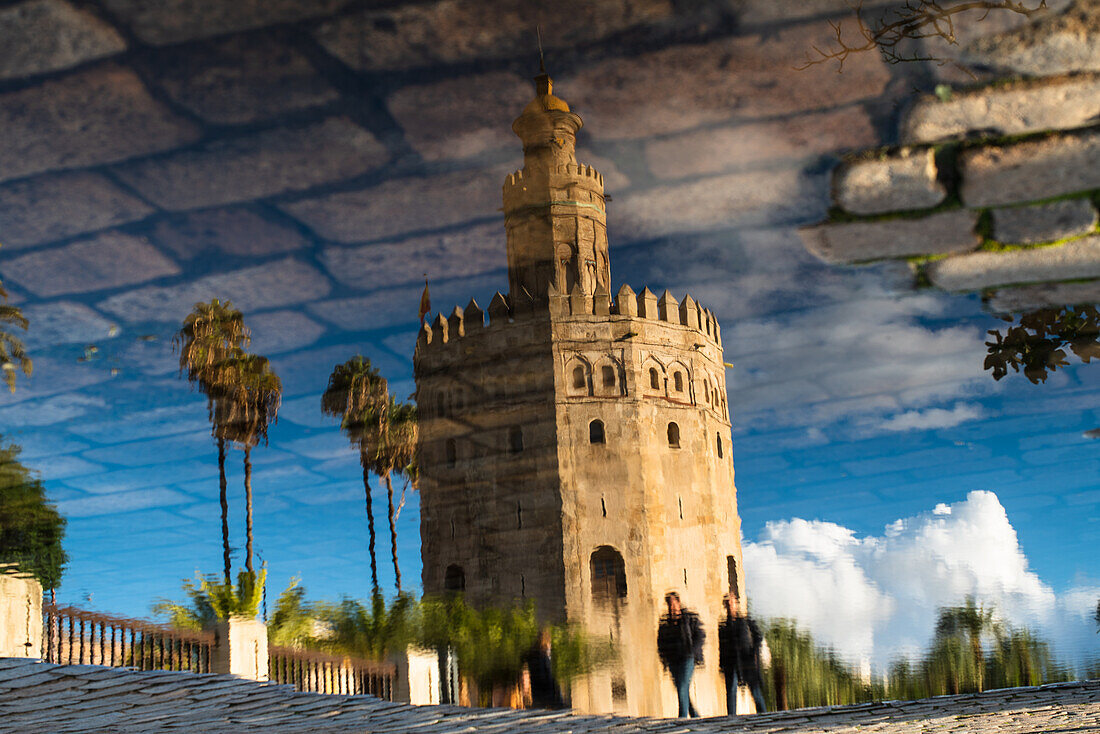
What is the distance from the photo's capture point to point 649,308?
5789 mm

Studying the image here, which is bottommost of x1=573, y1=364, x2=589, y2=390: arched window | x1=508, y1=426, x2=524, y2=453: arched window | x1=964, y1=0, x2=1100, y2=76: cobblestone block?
x1=508, y1=426, x2=524, y2=453: arched window

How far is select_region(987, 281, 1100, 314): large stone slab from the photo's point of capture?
144 inches

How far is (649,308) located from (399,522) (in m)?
2.04

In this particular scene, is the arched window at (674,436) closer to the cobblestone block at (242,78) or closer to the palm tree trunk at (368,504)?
the palm tree trunk at (368,504)

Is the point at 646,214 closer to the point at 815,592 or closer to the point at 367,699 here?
the point at 815,592

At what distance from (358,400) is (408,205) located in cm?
95

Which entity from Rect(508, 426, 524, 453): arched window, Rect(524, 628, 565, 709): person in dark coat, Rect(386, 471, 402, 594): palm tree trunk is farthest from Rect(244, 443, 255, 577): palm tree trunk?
Rect(508, 426, 524, 453): arched window

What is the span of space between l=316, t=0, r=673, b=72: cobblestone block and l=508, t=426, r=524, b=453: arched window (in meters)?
3.00

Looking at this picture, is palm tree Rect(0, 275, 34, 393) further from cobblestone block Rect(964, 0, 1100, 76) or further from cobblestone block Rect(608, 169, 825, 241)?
cobblestone block Rect(964, 0, 1100, 76)

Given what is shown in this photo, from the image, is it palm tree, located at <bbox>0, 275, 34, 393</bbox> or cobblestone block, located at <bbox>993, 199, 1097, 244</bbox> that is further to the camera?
palm tree, located at <bbox>0, 275, 34, 393</bbox>

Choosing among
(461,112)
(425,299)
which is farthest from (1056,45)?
(425,299)

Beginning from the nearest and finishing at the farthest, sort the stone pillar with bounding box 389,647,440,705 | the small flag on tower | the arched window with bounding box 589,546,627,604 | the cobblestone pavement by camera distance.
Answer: the cobblestone pavement
the small flag on tower
the stone pillar with bounding box 389,647,440,705
the arched window with bounding box 589,546,627,604

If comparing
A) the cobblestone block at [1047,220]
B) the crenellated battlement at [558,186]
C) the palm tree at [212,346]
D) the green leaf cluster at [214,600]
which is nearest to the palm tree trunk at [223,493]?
the palm tree at [212,346]

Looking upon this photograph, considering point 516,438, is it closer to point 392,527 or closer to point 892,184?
point 392,527
